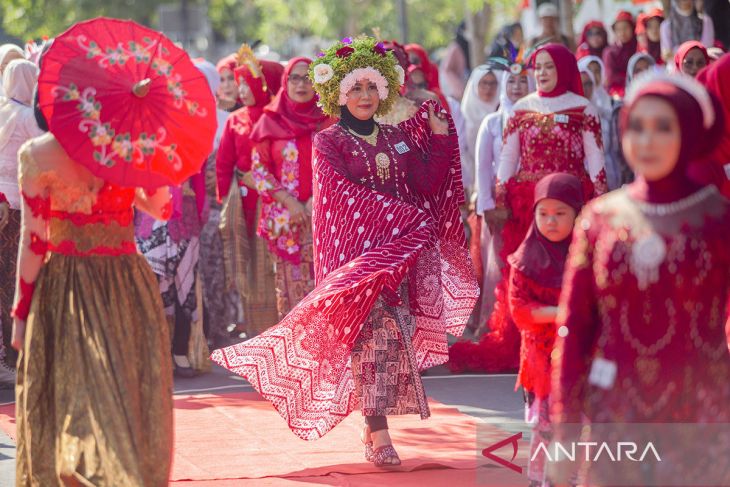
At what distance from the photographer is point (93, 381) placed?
5.14m

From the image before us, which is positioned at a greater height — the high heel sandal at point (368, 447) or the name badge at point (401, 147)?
the name badge at point (401, 147)

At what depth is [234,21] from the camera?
43719 millimetres

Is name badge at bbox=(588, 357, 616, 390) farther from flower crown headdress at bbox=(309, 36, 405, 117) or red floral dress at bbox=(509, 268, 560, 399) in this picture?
flower crown headdress at bbox=(309, 36, 405, 117)

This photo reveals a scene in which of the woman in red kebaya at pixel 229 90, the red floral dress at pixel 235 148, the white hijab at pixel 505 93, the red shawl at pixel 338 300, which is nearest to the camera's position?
the red shawl at pixel 338 300

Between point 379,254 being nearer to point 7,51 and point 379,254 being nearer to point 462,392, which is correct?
point 462,392

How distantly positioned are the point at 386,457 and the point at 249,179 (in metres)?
4.03

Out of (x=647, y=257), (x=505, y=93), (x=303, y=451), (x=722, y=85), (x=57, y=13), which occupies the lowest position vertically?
(x=303, y=451)

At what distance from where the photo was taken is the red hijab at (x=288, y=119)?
954cm

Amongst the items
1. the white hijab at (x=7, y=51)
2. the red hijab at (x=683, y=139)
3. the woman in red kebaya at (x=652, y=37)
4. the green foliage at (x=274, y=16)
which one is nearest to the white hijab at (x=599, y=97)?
the woman in red kebaya at (x=652, y=37)

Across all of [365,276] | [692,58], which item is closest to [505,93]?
[692,58]

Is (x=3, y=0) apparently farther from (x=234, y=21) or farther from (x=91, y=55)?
(x=91, y=55)

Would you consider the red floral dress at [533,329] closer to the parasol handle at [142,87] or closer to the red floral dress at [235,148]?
the parasol handle at [142,87]

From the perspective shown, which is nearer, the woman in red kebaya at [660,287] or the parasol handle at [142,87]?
the woman in red kebaya at [660,287]

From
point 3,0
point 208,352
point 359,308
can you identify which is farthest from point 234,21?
point 359,308
